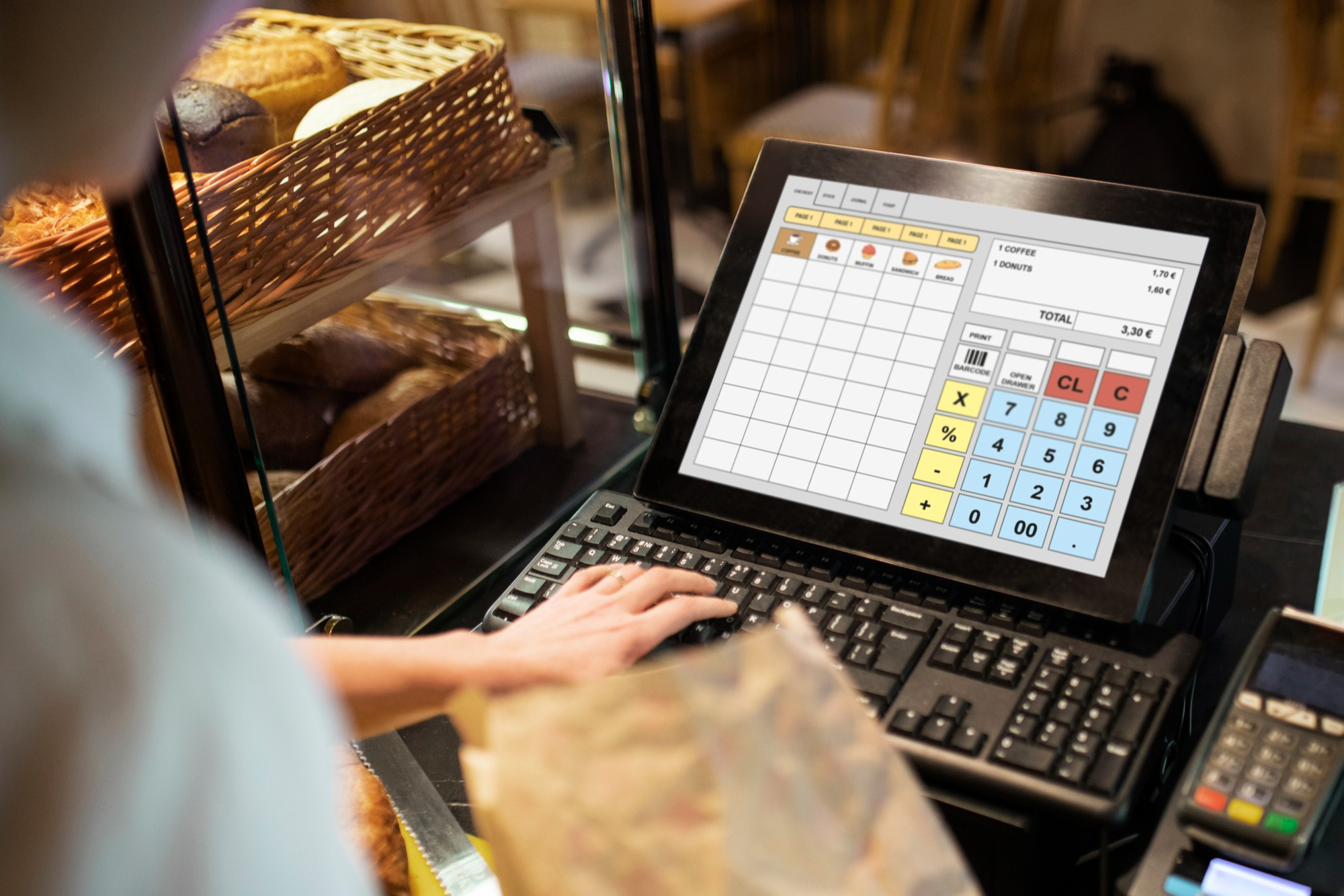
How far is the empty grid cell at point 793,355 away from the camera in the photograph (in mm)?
735

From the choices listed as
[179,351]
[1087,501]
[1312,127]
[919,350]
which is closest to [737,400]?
[919,350]

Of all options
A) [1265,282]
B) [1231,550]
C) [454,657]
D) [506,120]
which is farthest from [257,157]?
[1265,282]

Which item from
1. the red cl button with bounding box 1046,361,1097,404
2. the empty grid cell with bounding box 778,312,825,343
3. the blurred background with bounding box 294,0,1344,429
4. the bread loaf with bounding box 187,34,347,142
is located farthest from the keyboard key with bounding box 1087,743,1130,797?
the blurred background with bounding box 294,0,1344,429

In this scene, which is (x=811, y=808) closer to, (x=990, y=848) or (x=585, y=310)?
(x=990, y=848)

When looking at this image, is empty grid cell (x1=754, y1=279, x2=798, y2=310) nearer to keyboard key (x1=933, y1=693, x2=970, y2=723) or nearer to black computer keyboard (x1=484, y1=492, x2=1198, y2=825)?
black computer keyboard (x1=484, y1=492, x2=1198, y2=825)

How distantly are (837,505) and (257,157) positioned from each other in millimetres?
430

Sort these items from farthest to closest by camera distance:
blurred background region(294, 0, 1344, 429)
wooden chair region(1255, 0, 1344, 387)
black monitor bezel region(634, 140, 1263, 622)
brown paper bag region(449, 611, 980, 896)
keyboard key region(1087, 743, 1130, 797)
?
1. blurred background region(294, 0, 1344, 429)
2. wooden chair region(1255, 0, 1344, 387)
3. black monitor bezel region(634, 140, 1263, 622)
4. keyboard key region(1087, 743, 1130, 797)
5. brown paper bag region(449, 611, 980, 896)

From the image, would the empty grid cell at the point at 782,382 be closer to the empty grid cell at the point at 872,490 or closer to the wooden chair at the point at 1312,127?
the empty grid cell at the point at 872,490

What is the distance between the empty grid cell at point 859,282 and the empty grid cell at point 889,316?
0.01 metres

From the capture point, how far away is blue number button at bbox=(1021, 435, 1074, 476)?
65 cm

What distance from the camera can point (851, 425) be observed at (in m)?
0.71

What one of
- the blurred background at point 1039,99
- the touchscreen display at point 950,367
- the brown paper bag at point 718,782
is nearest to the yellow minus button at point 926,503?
the touchscreen display at point 950,367

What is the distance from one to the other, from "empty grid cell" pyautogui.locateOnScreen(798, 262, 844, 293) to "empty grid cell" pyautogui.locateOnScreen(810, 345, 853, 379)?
42 millimetres

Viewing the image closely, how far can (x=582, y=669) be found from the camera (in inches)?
22.2
